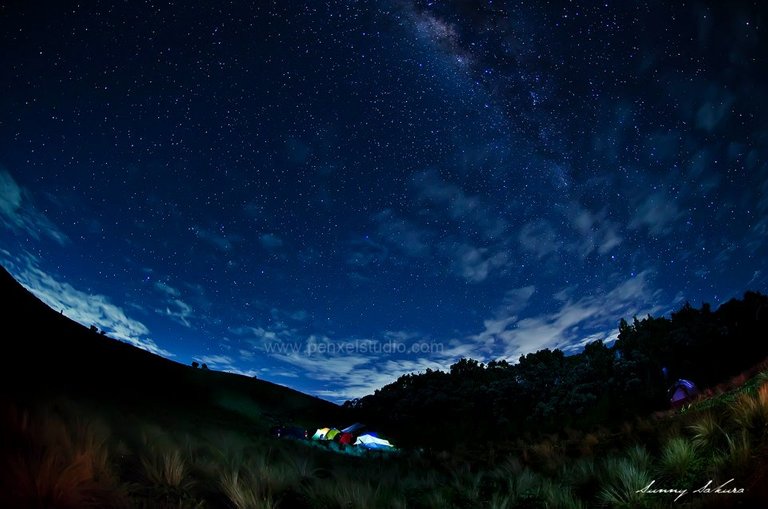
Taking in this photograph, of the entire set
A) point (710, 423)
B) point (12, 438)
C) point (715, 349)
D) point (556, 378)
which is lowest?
point (12, 438)

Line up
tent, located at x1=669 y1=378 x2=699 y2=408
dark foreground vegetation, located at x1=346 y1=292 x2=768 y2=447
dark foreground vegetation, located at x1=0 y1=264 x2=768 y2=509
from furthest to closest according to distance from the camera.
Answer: dark foreground vegetation, located at x1=346 y1=292 x2=768 y2=447 < tent, located at x1=669 y1=378 x2=699 y2=408 < dark foreground vegetation, located at x1=0 y1=264 x2=768 y2=509

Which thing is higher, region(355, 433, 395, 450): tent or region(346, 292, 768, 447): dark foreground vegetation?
region(346, 292, 768, 447): dark foreground vegetation

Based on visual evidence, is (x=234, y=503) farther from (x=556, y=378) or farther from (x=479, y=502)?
(x=556, y=378)

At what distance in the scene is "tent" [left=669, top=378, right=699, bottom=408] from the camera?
61.2 ft

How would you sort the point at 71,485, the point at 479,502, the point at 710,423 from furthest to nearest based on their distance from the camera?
the point at 710,423 → the point at 479,502 → the point at 71,485

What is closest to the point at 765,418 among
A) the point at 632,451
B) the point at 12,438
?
the point at 632,451

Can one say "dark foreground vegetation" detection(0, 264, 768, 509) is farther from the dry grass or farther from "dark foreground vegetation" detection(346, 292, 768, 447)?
A: "dark foreground vegetation" detection(346, 292, 768, 447)

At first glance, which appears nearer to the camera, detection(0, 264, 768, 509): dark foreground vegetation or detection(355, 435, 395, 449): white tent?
detection(0, 264, 768, 509): dark foreground vegetation

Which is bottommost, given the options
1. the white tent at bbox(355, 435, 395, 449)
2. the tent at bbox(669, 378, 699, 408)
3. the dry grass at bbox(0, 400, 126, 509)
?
the white tent at bbox(355, 435, 395, 449)

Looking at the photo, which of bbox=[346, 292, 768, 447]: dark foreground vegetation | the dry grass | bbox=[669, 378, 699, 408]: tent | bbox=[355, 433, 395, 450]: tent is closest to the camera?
the dry grass

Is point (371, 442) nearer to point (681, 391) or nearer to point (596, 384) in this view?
point (596, 384)

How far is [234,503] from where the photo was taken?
397 centimetres

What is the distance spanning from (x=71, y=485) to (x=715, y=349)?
32.4 metres

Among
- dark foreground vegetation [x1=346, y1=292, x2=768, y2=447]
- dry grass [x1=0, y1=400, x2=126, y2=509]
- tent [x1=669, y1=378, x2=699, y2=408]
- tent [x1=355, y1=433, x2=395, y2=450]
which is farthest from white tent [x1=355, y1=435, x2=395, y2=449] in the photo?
dry grass [x1=0, y1=400, x2=126, y2=509]
